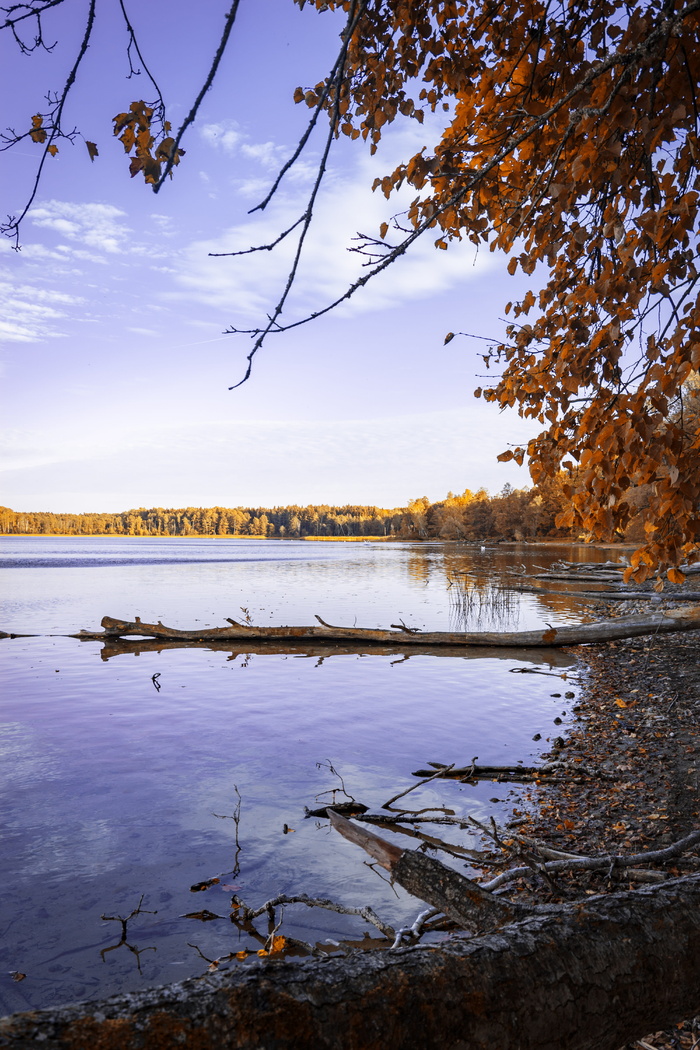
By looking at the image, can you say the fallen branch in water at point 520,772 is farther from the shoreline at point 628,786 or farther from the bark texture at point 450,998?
the bark texture at point 450,998

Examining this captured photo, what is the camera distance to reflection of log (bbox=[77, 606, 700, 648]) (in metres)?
16.6

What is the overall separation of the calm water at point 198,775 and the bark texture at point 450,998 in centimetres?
343

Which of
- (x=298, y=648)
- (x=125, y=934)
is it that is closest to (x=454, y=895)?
(x=125, y=934)

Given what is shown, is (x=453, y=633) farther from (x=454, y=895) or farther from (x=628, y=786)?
(x=454, y=895)

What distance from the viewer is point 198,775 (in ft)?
27.8

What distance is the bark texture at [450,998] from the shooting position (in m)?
1.35

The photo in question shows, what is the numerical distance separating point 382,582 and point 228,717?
30227 mm

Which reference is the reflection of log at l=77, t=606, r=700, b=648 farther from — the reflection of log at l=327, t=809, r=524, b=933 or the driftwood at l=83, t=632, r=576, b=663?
the reflection of log at l=327, t=809, r=524, b=933

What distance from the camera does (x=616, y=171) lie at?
3793 millimetres

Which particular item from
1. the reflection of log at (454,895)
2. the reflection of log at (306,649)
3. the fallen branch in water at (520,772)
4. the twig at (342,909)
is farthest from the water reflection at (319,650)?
the reflection of log at (454,895)

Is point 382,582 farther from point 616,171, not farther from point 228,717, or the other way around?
point 616,171

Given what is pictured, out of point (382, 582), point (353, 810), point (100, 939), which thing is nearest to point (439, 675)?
point (353, 810)

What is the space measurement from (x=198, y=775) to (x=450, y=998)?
7.55 metres

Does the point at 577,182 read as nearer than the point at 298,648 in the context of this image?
Yes
